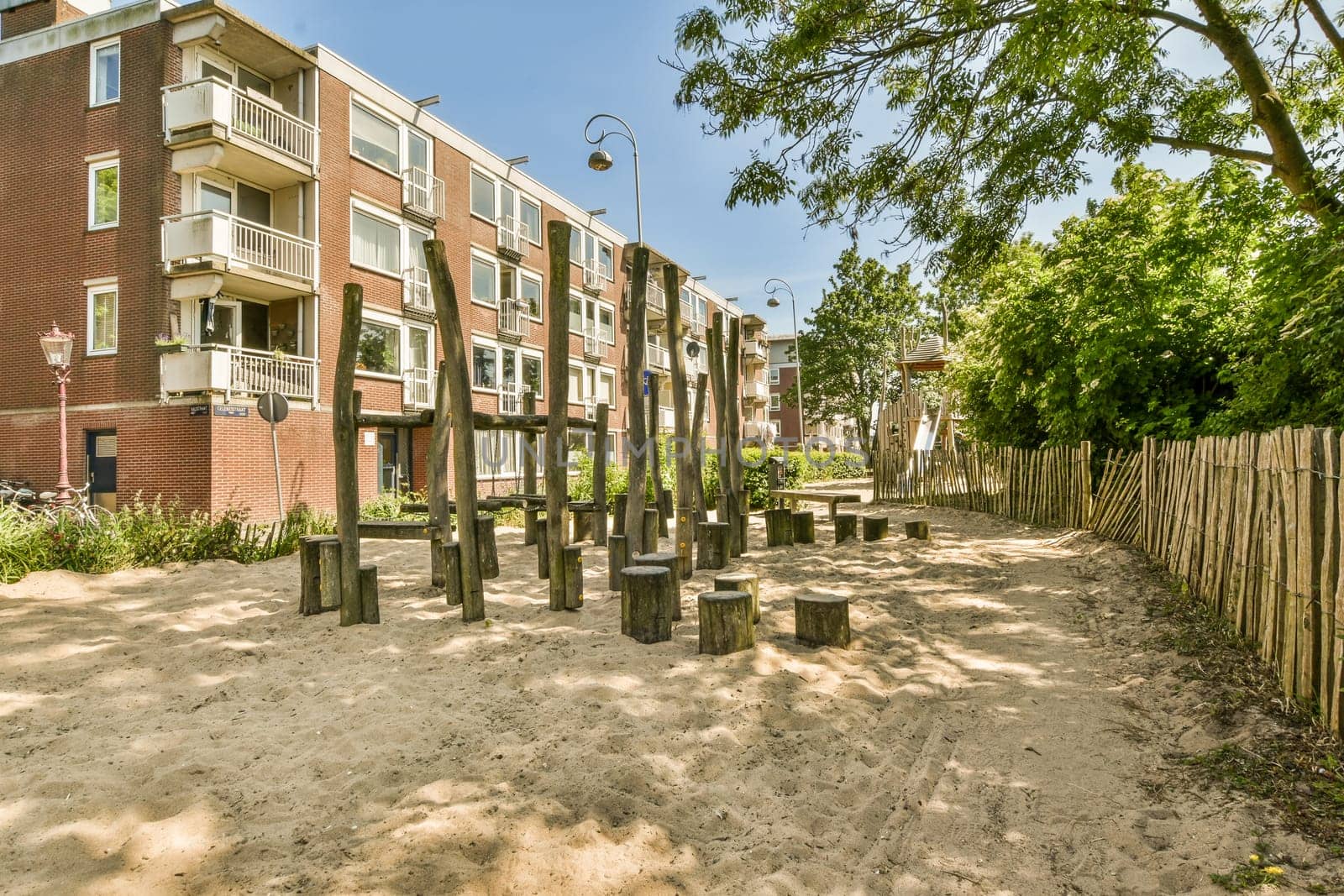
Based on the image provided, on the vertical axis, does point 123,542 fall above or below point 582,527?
above

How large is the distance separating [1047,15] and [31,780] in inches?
324

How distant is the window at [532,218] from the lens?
2786 centimetres

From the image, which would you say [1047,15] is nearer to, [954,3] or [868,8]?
[954,3]

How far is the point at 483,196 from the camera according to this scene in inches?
1001

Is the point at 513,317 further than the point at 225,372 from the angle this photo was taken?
Yes

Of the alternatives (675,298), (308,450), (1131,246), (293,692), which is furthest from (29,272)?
(1131,246)

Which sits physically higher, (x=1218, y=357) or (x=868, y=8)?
(x=868, y=8)

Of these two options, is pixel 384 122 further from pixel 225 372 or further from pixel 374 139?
pixel 225 372

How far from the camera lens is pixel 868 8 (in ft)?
27.2

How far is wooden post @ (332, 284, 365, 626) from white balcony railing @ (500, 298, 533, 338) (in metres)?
19.2

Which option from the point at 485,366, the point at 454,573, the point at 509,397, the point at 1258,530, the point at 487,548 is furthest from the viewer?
the point at 509,397

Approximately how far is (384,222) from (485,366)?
225 inches

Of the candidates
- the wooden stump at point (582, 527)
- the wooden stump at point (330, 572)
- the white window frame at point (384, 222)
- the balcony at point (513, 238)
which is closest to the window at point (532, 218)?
the balcony at point (513, 238)

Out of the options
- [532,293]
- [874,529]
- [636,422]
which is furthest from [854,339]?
[636,422]
